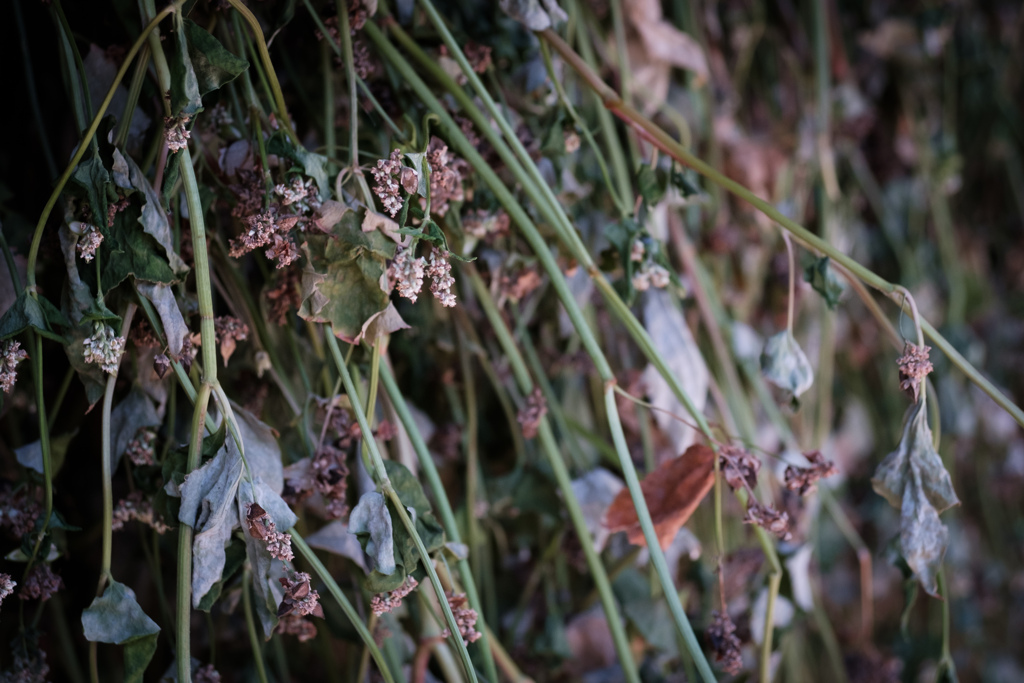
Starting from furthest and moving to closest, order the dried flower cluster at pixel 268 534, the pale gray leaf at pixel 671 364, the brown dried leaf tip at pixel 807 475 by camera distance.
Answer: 1. the pale gray leaf at pixel 671 364
2. the brown dried leaf tip at pixel 807 475
3. the dried flower cluster at pixel 268 534

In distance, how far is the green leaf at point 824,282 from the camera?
48cm

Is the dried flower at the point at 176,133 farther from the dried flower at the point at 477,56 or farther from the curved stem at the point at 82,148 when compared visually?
the dried flower at the point at 477,56

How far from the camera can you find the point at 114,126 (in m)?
0.42

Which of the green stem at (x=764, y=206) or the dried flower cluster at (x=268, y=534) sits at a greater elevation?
the green stem at (x=764, y=206)

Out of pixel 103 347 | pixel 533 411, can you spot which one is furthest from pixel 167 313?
pixel 533 411

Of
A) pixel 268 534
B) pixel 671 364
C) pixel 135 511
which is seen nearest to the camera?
pixel 268 534

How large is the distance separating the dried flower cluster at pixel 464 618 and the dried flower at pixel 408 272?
0.17 metres

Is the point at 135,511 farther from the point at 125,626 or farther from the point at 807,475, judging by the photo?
the point at 807,475

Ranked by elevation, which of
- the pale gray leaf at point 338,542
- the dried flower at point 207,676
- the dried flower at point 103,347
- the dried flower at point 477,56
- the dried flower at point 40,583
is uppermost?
the dried flower at point 477,56

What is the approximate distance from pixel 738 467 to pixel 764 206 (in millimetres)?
164

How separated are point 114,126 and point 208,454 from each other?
200 mm

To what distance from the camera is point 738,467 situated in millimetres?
446

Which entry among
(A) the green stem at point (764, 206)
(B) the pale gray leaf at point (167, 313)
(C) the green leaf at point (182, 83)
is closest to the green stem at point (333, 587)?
(B) the pale gray leaf at point (167, 313)

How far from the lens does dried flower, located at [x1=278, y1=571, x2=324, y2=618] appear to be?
36cm
